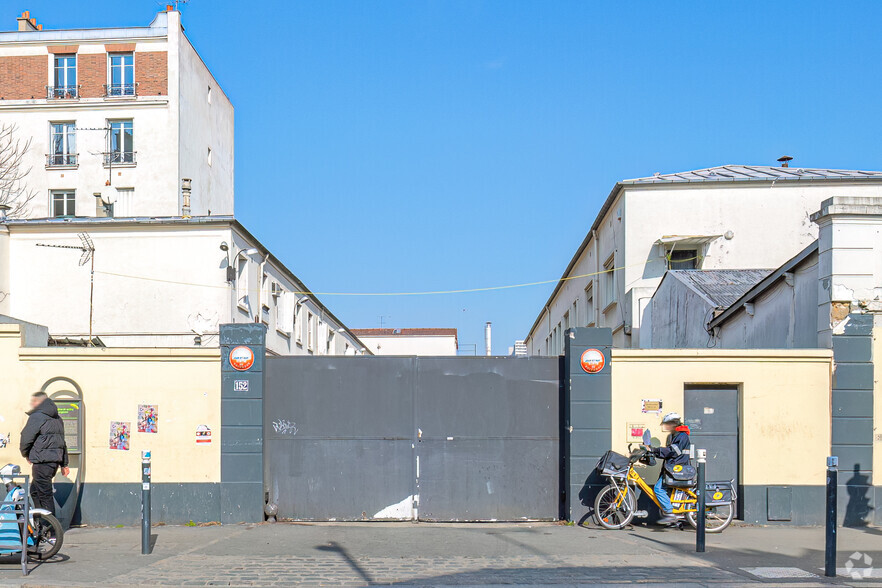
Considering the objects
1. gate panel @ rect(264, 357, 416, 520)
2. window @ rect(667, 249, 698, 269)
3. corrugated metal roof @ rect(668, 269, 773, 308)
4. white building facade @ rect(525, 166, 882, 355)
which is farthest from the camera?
window @ rect(667, 249, 698, 269)

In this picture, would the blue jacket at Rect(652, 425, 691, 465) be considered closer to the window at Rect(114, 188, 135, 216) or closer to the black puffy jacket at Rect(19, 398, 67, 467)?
the black puffy jacket at Rect(19, 398, 67, 467)

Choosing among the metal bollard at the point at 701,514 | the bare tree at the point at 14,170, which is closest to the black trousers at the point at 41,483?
the metal bollard at the point at 701,514

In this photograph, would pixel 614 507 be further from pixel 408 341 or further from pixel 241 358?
pixel 408 341

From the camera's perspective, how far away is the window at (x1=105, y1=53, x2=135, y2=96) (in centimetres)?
4028

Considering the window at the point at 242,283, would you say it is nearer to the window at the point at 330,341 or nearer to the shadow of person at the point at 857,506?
the window at the point at 330,341

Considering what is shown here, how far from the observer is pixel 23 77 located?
40.4 metres

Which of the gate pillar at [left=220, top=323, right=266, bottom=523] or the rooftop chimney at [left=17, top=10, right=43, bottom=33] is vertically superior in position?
the rooftop chimney at [left=17, top=10, right=43, bottom=33]

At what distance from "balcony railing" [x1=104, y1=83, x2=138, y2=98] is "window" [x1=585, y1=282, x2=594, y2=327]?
77.4 feet

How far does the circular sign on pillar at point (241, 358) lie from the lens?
12.1 metres

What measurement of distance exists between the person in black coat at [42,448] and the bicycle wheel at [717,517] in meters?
8.09

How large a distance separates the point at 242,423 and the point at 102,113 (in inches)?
1299

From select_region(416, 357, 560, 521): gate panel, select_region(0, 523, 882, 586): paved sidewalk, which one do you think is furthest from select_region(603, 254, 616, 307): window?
select_region(0, 523, 882, 586): paved sidewalk

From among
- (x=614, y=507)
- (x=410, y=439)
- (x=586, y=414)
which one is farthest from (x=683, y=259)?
(x=410, y=439)

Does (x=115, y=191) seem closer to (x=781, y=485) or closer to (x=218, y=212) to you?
(x=218, y=212)
